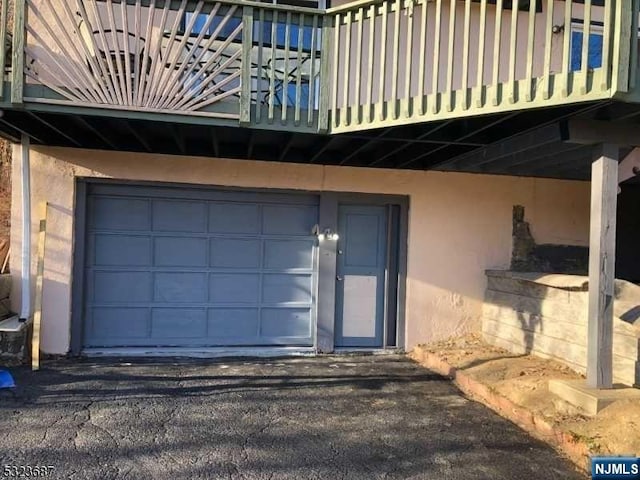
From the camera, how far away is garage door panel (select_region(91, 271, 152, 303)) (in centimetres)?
670

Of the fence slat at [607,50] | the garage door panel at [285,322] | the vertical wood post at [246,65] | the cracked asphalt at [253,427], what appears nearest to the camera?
the cracked asphalt at [253,427]

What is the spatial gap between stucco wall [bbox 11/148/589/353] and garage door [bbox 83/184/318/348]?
277 mm

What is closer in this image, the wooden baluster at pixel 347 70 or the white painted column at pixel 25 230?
the wooden baluster at pixel 347 70

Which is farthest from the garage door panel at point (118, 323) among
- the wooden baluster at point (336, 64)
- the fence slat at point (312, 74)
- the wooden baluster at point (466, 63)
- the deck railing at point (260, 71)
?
the wooden baluster at point (466, 63)

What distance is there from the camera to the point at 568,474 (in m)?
3.71

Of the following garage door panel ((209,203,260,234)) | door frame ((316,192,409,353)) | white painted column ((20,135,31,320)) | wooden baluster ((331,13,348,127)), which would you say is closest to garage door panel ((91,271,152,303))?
white painted column ((20,135,31,320))

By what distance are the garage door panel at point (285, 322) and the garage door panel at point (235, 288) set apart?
27cm

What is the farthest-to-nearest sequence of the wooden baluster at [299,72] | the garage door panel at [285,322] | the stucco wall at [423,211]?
1. the garage door panel at [285,322]
2. the stucco wall at [423,211]
3. the wooden baluster at [299,72]

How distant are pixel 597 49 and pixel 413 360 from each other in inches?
197

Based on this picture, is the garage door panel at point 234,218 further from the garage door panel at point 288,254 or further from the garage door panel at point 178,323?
the garage door panel at point 178,323

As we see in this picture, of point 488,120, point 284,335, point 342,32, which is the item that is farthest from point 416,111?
point 284,335

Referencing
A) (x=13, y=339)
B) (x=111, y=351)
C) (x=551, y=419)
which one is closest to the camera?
(x=551, y=419)

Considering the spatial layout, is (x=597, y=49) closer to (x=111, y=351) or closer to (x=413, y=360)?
(x=413, y=360)

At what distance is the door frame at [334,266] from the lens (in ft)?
23.1
